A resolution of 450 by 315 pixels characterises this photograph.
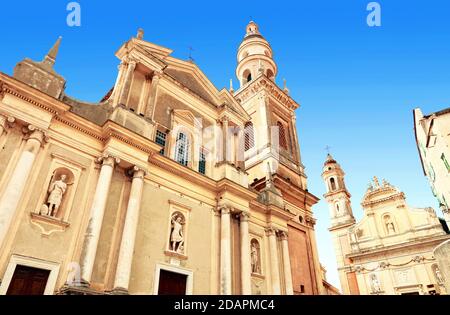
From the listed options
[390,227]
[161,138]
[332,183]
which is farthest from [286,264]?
[332,183]

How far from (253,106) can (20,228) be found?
20584 millimetres

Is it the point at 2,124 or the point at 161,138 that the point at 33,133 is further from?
the point at 161,138

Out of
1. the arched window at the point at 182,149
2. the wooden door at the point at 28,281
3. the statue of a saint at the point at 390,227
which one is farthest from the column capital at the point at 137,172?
the statue of a saint at the point at 390,227

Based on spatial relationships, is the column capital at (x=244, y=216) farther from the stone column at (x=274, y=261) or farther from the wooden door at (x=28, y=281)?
the wooden door at (x=28, y=281)

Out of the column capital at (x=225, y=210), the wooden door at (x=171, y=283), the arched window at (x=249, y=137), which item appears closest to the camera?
the wooden door at (x=171, y=283)

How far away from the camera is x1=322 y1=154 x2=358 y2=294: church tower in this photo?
37.6m

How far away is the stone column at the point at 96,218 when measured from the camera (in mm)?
9148

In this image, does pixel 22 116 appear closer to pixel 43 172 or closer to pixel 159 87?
pixel 43 172

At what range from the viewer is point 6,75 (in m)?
9.69

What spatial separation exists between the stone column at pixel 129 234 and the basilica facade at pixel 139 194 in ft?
0.12

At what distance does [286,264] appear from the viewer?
52.4 feet

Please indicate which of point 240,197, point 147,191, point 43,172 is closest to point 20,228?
point 43,172

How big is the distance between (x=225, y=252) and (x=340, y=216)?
1431 inches

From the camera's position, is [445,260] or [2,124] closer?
[445,260]
